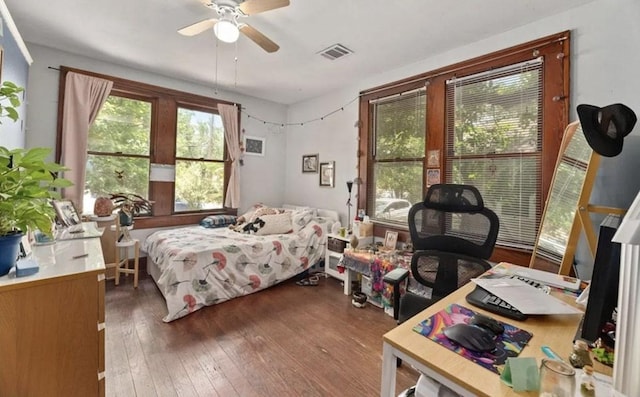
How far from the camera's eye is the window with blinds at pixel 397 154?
3.17 metres

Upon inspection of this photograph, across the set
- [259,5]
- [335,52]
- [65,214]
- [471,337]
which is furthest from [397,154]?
[65,214]

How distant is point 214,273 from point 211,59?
242 centimetres

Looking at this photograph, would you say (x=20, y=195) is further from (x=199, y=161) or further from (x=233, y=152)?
(x=233, y=152)

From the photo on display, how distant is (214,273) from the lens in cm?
283

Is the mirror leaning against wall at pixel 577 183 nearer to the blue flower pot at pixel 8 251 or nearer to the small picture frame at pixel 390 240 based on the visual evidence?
the small picture frame at pixel 390 240

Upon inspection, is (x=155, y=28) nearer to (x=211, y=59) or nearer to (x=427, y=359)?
(x=211, y=59)

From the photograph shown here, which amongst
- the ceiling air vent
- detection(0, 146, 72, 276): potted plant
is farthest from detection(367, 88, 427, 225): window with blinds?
detection(0, 146, 72, 276): potted plant

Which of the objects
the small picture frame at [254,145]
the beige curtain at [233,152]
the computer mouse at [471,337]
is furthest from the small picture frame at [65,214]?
the computer mouse at [471,337]

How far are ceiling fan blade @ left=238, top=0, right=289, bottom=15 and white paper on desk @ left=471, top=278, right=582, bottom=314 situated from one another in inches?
81.8

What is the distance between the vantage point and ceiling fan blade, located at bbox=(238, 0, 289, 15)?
1.90 meters

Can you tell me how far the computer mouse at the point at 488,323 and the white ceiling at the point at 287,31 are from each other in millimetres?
2240

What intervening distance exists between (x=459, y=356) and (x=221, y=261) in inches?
99.1

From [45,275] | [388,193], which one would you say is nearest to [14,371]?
[45,275]

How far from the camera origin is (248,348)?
6.99 feet
